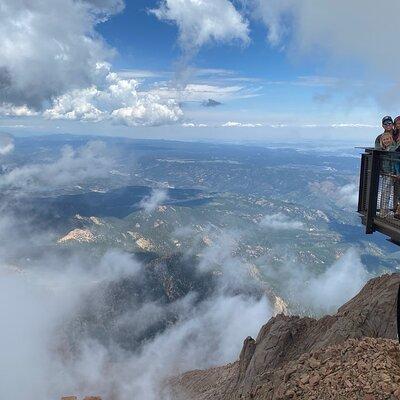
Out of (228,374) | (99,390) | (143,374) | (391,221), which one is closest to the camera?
(391,221)

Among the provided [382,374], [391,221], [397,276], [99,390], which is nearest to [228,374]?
[397,276]

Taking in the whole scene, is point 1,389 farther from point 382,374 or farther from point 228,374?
point 382,374

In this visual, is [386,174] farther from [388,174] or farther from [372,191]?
[372,191]

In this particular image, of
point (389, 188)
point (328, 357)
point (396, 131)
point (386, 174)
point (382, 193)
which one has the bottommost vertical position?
point (328, 357)

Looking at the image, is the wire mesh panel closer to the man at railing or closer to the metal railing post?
the man at railing

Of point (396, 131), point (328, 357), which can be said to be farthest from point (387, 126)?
point (328, 357)
